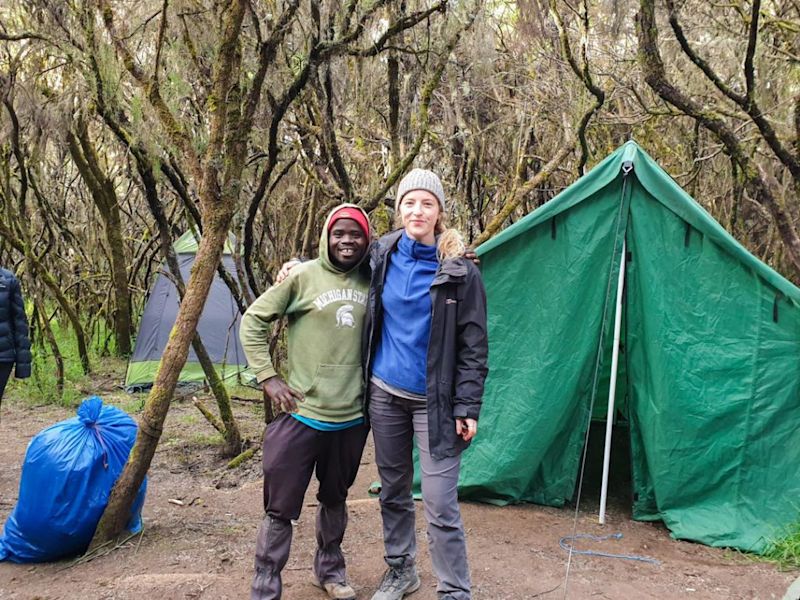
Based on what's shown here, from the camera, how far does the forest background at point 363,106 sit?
374 cm

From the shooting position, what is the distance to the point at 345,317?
282cm

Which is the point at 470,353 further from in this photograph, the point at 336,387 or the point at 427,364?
the point at 336,387

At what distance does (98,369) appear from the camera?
8.98m

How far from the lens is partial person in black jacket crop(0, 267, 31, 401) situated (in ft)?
15.2

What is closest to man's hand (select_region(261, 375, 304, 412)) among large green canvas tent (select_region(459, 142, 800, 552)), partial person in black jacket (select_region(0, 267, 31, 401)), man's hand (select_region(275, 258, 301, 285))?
man's hand (select_region(275, 258, 301, 285))

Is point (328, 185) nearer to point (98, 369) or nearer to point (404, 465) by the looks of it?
point (404, 465)

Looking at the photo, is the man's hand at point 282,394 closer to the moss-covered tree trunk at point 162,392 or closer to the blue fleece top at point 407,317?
the blue fleece top at point 407,317

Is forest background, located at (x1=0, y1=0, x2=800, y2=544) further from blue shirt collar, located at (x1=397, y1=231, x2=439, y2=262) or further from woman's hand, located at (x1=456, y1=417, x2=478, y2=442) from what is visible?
woman's hand, located at (x1=456, y1=417, x2=478, y2=442)

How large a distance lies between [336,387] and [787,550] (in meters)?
2.53

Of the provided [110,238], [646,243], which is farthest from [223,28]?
[110,238]

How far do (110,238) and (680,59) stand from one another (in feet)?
22.5

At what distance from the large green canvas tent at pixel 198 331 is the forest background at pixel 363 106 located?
832 mm

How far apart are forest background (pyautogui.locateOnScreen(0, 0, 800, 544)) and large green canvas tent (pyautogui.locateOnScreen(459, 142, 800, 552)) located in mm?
793

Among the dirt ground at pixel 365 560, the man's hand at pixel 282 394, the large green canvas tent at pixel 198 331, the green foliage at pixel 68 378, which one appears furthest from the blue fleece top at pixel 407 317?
the large green canvas tent at pixel 198 331
